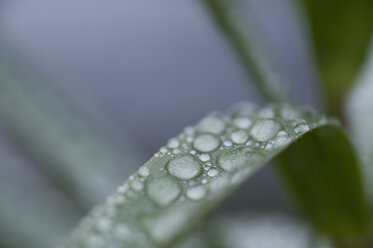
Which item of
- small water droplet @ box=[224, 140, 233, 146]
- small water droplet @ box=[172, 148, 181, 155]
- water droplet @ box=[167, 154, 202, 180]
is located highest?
small water droplet @ box=[172, 148, 181, 155]

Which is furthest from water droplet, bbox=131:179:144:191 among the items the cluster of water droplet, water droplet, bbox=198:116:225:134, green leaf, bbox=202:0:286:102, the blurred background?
the blurred background

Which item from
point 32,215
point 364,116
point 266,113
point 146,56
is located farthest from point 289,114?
point 146,56

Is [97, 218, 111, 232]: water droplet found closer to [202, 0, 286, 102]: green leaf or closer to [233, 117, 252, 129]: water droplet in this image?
[233, 117, 252, 129]: water droplet

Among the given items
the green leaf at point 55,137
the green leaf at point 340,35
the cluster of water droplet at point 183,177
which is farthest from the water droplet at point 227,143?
the green leaf at point 55,137

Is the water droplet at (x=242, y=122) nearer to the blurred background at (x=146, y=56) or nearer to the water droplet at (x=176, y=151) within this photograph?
the water droplet at (x=176, y=151)

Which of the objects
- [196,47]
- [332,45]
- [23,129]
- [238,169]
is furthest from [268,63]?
[196,47]

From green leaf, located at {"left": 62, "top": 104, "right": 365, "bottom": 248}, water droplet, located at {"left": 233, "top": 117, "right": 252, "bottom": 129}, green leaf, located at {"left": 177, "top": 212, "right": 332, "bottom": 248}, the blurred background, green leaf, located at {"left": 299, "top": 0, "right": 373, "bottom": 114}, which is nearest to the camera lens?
green leaf, located at {"left": 62, "top": 104, "right": 365, "bottom": 248}
